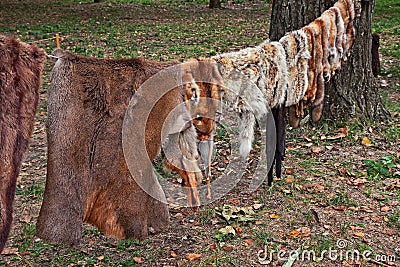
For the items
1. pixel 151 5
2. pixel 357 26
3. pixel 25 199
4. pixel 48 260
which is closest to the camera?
pixel 48 260

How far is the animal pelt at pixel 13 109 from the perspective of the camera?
2.67m

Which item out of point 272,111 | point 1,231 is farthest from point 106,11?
point 1,231

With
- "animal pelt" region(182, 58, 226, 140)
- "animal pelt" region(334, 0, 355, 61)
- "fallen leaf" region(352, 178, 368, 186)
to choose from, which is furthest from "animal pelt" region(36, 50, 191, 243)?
"fallen leaf" region(352, 178, 368, 186)

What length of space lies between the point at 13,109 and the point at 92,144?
1.67 ft

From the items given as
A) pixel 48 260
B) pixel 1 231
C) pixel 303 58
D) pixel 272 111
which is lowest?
pixel 48 260

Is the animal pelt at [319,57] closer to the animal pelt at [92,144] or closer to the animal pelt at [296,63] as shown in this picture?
the animal pelt at [296,63]

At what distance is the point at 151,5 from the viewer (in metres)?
17.7

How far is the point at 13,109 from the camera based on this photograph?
2709mm

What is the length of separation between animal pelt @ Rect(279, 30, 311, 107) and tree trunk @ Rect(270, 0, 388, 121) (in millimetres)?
1402

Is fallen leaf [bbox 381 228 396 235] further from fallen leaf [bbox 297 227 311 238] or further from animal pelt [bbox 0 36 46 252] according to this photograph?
animal pelt [bbox 0 36 46 252]

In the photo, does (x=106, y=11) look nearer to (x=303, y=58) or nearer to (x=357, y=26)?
(x=357, y=26)

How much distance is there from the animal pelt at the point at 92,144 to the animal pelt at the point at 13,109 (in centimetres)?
13

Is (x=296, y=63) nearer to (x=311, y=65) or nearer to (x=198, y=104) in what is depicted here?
(x=311, y=65)

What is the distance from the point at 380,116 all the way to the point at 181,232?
9.52 ft
